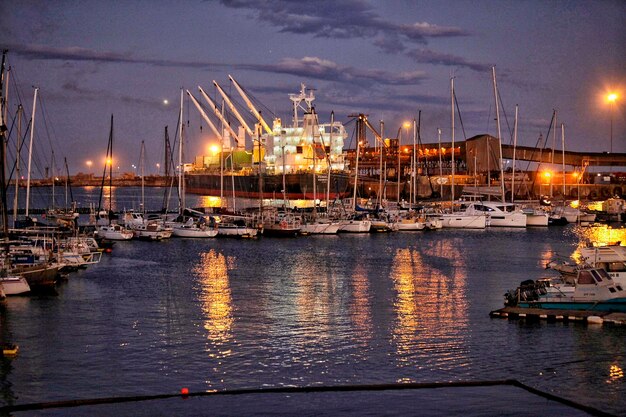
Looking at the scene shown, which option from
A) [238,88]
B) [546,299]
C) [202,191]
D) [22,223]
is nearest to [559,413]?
[546,299]

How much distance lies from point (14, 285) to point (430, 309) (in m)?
16.6

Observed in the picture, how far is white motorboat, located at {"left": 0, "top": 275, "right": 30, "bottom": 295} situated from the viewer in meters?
32.8

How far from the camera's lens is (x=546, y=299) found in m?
29.4

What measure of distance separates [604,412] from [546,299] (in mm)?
10423

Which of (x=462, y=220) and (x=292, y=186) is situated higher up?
(x=292, y=186)

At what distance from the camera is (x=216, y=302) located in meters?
34.9

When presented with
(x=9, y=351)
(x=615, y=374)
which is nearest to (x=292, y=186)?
(x=9, y=351)

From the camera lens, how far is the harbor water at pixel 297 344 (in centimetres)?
2078

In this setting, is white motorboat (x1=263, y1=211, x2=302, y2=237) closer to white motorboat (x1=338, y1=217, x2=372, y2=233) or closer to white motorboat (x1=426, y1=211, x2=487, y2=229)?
white motorboat (x1=338, y1=217, x2=372, y2=233)

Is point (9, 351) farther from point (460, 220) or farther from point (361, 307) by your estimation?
point (460, 220)

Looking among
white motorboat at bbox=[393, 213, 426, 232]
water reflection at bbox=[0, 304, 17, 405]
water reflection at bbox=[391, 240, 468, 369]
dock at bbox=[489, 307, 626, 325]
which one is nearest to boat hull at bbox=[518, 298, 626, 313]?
dock at bbox=[489, 307, 626, 325]

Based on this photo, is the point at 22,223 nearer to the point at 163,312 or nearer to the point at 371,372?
the point at 163,312

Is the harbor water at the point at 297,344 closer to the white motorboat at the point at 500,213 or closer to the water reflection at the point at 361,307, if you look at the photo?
the water reflection at the point at 361,307

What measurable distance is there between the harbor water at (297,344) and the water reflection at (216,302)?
0.09m
